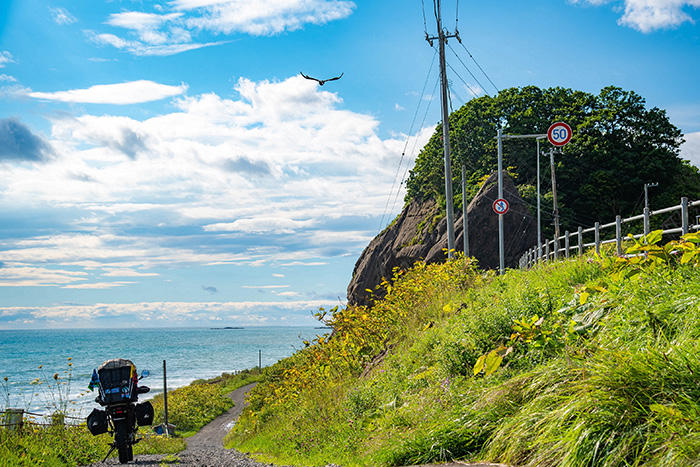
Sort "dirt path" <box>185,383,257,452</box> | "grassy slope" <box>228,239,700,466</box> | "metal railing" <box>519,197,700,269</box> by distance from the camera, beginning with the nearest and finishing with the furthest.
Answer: "grassy slope" <box>228,239,700,466</box> → "metal railing" <box>519,197,700,269</box> → "dirt path" <box>185,383,257,452</box>

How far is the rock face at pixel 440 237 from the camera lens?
1512 inches

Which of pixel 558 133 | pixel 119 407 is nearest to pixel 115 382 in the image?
pixel 119 407

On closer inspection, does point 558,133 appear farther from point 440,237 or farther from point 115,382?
point 440,237

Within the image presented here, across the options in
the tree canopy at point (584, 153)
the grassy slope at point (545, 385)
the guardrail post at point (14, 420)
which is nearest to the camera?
the grassy slope at point (545, 385)

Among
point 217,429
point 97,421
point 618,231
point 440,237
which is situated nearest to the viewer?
point 97,421

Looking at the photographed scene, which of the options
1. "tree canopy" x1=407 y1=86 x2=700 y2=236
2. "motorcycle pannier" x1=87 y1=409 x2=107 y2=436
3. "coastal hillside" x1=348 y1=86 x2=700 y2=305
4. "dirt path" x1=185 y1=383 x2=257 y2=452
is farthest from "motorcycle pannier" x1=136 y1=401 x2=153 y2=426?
"tree canopy" x1=407 y1=86 x2=700 y2=236

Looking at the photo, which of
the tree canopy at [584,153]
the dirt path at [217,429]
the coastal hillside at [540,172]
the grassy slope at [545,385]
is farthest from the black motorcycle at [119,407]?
the tree canopy at [584,153]

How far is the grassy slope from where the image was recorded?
4105 mm

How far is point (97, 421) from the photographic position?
374 inches

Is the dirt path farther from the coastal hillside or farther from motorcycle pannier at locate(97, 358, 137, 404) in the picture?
motorcycle pannier at locate(97, 358, 137, 404)

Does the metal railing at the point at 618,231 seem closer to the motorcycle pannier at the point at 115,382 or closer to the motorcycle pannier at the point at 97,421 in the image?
the motorcycle pannier at the point at 115,382

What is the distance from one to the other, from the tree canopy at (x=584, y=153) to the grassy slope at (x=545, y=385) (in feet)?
115

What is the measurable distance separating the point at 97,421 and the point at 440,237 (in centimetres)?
3412

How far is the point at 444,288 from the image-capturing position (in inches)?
529
